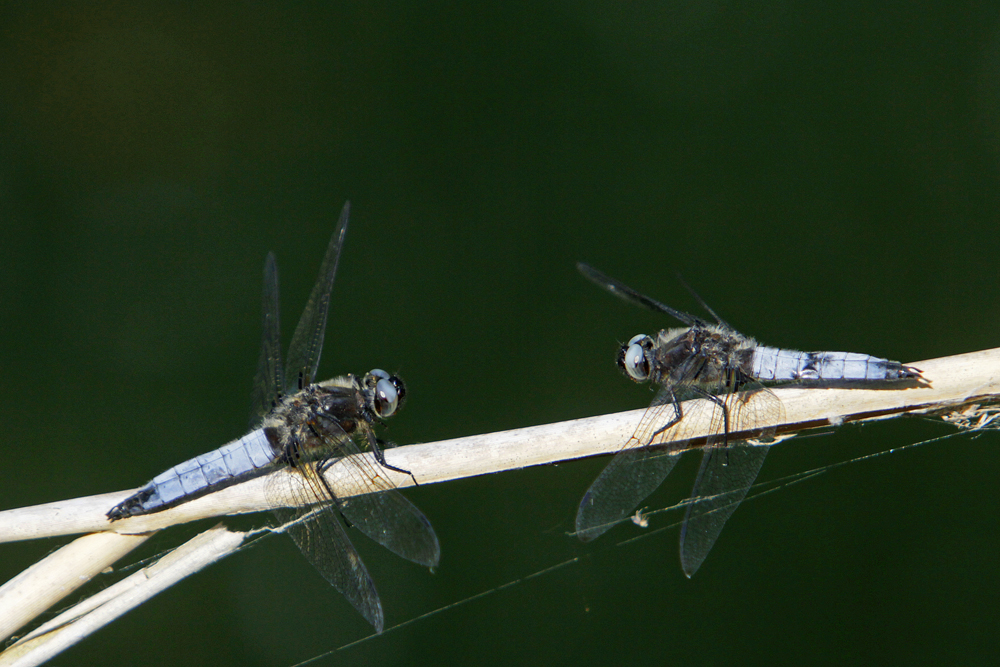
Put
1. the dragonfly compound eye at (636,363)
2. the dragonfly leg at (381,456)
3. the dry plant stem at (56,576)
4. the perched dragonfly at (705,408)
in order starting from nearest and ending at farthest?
the dry plant stem at (56,576) → the dragonfly leg at (381,456) → the perched dragonfly at (705,408) → the dragonfly compound eye at (636,363)

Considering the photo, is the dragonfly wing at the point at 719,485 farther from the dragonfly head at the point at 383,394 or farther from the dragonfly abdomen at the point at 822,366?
the dragonfly head at the point at 383,394

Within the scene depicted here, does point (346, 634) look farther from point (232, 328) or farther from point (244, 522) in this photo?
A: point (232, 328)

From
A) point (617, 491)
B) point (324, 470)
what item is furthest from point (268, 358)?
point (617, 491)

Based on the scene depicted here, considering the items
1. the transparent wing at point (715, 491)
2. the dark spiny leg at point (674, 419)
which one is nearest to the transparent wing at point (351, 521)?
the dark spiny leg at point (674, 419)

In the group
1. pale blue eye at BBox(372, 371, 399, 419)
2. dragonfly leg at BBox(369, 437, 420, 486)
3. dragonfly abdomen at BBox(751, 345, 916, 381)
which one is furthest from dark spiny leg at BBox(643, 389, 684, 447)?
pale blue eye at BBox(372, 371, 399, 419)

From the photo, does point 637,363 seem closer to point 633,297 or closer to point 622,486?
point 633,297

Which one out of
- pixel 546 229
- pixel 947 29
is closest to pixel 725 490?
pixel 546 229
